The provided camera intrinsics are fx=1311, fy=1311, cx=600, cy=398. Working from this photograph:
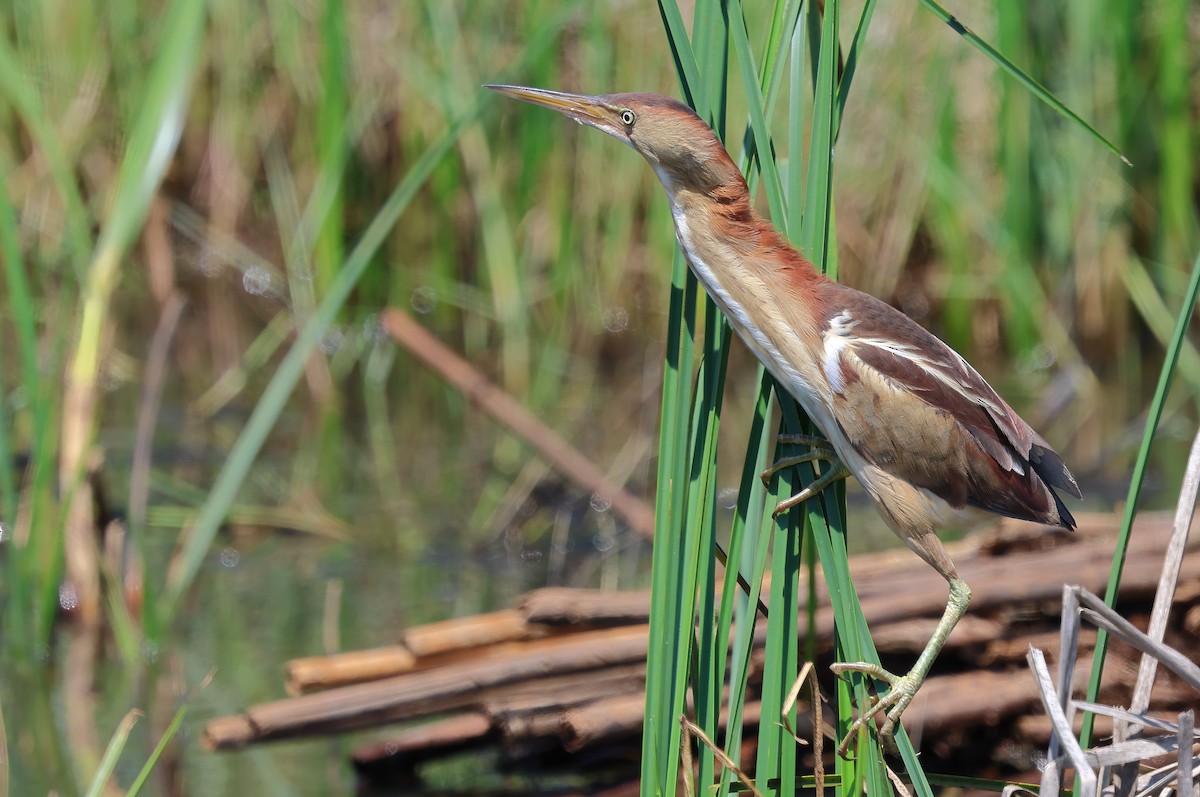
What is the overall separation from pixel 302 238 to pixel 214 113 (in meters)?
1.02

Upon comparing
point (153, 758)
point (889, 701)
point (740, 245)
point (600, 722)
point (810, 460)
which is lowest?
point (600, 722)

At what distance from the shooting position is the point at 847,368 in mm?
1476

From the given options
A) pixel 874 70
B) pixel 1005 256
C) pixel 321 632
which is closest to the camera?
pixel 321 632

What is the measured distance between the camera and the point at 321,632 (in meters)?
3.05

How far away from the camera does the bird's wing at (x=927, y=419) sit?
1.48 m

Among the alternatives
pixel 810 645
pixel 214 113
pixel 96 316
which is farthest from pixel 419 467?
pixel 810 645

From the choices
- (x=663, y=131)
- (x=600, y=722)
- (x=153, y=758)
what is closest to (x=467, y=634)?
(x=600, y=722)

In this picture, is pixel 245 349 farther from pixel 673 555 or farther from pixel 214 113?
pixel 673 555

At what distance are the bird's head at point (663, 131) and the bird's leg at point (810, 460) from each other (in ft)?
1.01

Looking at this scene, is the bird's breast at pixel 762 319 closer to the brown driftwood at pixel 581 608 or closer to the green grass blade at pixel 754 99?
the green grass blade at pixel 754 99

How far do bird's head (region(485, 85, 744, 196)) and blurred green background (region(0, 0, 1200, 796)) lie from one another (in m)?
1.94

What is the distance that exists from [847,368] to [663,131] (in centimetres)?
34

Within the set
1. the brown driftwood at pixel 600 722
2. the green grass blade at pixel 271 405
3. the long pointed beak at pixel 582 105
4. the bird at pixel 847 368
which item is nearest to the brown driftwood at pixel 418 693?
the brown driftwood at pixel 600 722

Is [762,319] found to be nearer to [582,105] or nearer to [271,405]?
[582,105]
